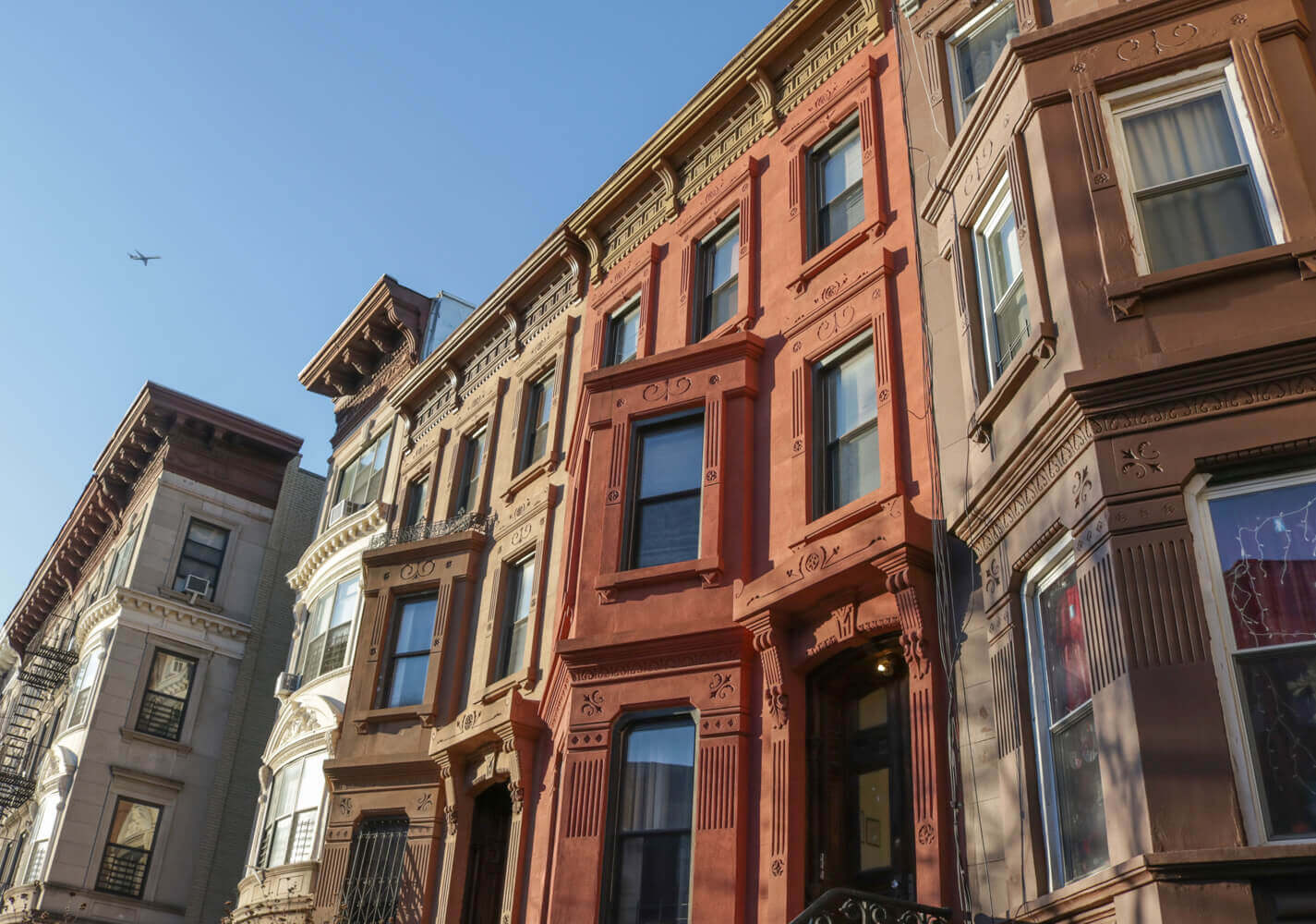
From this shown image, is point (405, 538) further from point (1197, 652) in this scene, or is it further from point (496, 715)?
point (1197, 652)

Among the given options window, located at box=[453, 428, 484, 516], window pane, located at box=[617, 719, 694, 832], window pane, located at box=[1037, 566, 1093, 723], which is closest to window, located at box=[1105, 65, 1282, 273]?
window pane, located at box=[1037, 566, 1093, 723]

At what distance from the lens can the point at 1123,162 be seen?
9.71 meters

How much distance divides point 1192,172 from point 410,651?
48.3 ft

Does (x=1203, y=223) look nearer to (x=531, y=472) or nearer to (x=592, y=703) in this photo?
(x=592, y=703)

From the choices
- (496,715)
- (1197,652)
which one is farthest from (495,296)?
(1197,652)

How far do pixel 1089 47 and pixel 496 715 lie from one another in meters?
11.2

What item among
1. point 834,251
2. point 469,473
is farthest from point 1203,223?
point 469,473

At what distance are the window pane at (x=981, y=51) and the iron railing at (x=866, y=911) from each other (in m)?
8.81

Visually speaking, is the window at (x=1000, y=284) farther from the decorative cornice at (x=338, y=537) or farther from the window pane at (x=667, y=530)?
the decorative cornice at (x=338, y=537)

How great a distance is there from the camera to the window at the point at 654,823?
40.4 feet

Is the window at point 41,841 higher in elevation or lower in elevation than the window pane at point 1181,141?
lower

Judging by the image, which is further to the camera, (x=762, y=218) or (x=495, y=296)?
(x=495, y=296)

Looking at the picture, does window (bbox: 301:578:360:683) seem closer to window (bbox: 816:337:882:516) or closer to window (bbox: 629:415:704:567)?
window (bbox: 629:415:704:567)

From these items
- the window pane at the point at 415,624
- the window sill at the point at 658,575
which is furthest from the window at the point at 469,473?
the window sill at the point at 658,575
